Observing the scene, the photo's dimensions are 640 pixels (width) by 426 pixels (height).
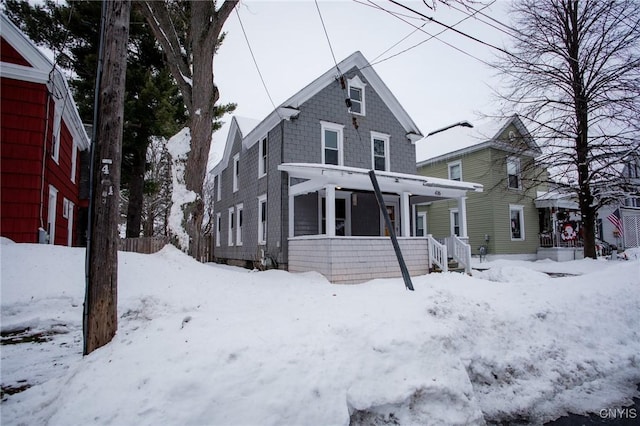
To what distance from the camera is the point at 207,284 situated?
6965 mm

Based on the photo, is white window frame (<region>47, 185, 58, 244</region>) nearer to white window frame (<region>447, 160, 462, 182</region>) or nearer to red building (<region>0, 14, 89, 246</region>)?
red building (<region>0, 14, 89, 246</region>)

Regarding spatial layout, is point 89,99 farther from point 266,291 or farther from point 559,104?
point 559,104

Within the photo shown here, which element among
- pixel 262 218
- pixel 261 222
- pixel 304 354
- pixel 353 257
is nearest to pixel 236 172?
pixel 262 218

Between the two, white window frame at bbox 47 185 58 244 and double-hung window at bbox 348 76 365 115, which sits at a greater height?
double-hung window at bbox 348 76 365 115

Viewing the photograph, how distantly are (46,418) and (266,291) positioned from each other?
4303 mm

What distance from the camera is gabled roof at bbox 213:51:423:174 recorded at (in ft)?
41.0

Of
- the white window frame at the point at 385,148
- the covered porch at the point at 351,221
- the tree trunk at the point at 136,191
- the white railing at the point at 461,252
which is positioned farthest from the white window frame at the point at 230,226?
the white railing at the point at 461,252

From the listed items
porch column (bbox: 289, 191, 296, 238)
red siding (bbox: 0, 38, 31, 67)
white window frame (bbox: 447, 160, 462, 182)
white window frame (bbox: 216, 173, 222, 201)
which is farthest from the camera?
white window frame (bbox: 216, 173, 222, 201)

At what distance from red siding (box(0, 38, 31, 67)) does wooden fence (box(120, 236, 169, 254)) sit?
6075mm

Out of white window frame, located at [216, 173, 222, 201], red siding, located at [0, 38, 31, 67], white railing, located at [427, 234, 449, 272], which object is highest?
red siding, located at [0, 38, 31, 67]

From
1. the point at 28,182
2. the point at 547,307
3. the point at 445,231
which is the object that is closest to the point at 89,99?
the point at 28,182

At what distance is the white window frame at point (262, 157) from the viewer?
14.3m

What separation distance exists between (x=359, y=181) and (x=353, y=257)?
2.36 metres

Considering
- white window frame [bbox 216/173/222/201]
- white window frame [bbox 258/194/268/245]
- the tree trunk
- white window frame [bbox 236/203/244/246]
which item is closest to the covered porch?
white window frame [bbox 258/194/268/245]
